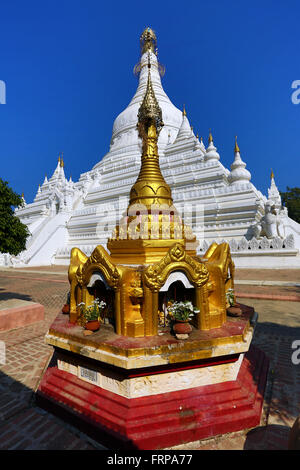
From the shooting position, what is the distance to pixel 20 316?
745cm

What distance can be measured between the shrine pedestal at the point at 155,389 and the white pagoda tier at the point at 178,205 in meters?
14.6

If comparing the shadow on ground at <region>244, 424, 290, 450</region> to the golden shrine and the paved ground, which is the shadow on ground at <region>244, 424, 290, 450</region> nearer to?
the paved ground

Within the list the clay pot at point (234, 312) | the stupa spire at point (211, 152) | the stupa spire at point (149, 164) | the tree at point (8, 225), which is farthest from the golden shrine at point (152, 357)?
the stupa spire at point (211, 152)

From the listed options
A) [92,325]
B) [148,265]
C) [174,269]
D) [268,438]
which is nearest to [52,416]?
[92,325]

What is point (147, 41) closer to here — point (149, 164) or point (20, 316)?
point (149, 164)

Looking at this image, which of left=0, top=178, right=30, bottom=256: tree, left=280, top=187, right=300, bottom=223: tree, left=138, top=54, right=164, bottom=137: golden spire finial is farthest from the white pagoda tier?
left=280, top=187, right=300, bottom=223: tree

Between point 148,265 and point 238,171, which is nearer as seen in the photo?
point 148,265

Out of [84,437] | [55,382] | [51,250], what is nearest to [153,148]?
[55,382]

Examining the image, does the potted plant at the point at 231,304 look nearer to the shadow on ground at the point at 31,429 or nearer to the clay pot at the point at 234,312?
the clay pot at the point at 234,312

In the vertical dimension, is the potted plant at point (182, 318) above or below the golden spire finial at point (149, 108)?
below

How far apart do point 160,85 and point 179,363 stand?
1986 inches

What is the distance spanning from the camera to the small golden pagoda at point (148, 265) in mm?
3404

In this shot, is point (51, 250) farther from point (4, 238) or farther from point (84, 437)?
point (84, 437)

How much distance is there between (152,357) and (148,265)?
1.37 m
